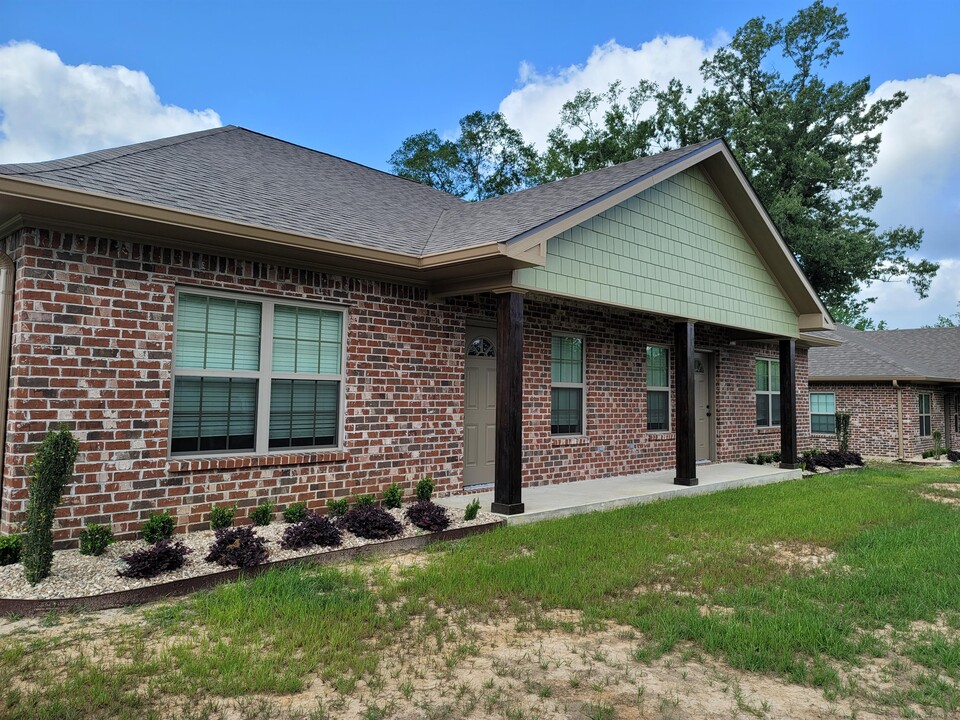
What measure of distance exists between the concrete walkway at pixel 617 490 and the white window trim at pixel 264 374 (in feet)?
6.40

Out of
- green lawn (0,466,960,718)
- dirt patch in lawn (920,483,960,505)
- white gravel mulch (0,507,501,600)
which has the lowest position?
green lawn (0,466,960,718)

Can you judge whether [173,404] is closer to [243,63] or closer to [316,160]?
[316,160]

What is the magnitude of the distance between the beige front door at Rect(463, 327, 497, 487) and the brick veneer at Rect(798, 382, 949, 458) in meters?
14.6

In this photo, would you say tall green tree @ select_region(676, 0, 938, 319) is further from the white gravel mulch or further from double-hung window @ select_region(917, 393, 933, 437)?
the white gravel mulch

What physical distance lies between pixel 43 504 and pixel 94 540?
31.5 inches

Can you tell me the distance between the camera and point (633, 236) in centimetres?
938

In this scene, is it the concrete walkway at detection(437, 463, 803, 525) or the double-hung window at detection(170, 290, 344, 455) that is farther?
the concrete walkway at detection(437, 463, 803, 525)

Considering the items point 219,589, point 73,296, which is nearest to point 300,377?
point 73,296

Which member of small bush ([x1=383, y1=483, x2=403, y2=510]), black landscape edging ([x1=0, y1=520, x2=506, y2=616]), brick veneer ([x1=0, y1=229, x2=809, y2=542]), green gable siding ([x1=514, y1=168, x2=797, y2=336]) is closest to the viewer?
black landscape edging ([x1=0, y1=520, x2=506, y2=616])

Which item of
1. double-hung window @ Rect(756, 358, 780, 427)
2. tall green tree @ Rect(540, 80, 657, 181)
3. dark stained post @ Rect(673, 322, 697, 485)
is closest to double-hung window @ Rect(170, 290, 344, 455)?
dark stained post @ Rect(673, 322, 697, 485)

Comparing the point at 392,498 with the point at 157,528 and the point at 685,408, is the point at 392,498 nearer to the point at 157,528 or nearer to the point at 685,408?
the point at 157,528

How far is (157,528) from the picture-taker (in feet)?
18.7

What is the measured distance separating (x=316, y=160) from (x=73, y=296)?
5.70 meters

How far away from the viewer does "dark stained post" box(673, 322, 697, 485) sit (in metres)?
10.3
